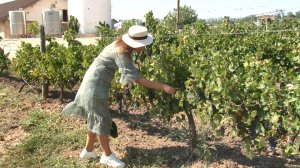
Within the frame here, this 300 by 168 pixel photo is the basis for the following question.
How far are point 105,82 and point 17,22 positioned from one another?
1039 inches

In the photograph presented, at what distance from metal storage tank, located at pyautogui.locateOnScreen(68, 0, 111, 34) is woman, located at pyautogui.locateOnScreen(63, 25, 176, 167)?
2841 cm

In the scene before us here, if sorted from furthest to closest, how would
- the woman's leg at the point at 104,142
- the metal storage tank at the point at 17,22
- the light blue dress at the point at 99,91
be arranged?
the metal storage tank at the point at 17,22 → the woman's leg at the point at 104,142 → the light blue dress at the point at 99,91

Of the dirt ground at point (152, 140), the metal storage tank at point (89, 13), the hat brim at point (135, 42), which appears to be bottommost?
the dirt ground at point (152, 140)

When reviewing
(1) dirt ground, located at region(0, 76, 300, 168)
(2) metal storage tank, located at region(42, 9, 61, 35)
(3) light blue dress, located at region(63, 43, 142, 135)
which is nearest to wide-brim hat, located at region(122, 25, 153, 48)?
(3) light blue dress, located at region(63, 43, 142, 135)

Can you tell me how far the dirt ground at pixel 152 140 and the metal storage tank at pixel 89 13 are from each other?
25648 millimetres

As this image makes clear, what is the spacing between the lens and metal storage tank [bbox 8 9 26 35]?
93.3ft

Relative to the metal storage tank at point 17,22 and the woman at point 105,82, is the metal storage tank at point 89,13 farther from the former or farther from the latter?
the woman at point 105,82

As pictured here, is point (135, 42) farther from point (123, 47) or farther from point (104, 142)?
point (104, 142)

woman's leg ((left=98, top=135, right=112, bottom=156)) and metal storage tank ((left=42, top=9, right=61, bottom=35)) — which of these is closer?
woman's leg ((left=98, top=135, right=112, bottom=156))

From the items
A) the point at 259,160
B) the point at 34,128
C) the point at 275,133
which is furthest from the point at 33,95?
the point at 275,133

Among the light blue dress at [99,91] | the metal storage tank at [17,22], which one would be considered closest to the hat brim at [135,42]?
the light blue dress at [99,91]

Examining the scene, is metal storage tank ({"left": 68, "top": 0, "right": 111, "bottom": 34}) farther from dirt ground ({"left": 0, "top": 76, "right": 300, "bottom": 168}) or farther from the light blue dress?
the light blue dress

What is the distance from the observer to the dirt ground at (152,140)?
4555 mm

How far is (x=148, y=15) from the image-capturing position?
10.6 m
